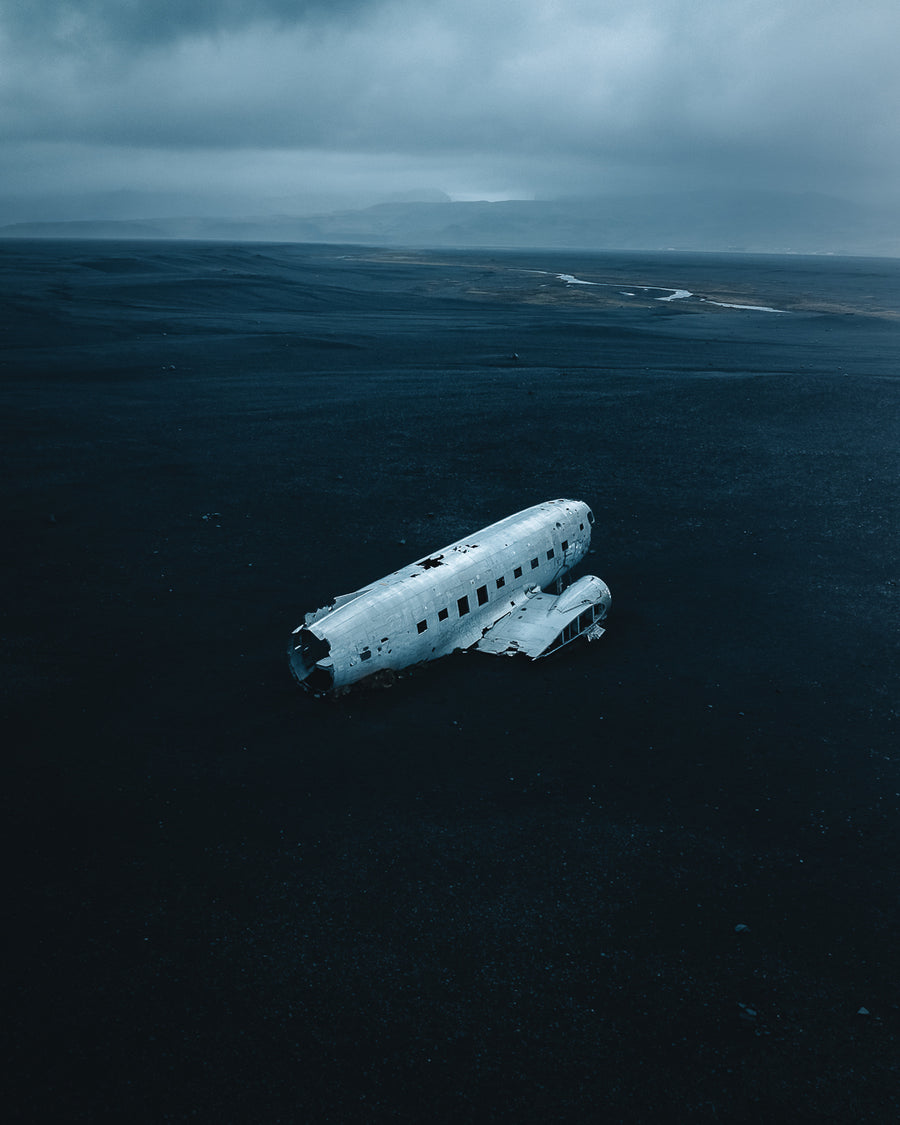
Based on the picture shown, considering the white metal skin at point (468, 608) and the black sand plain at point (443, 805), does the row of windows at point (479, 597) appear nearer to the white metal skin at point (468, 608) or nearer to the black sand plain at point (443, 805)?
the white metal skin at point (468, 608)

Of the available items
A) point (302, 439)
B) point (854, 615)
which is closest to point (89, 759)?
point (854, 615)

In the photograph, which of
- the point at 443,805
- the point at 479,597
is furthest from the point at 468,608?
the point at 443,805

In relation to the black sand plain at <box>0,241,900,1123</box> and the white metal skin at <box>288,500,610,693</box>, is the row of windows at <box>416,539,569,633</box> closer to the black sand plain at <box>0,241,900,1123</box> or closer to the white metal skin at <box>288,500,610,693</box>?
the white metal skin at <box>288,500,610,693</box>

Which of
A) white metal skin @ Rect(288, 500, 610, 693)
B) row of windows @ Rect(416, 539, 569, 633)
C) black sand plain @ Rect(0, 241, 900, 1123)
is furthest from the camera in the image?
row of windows @ Rect(416, 539, 569, 633)

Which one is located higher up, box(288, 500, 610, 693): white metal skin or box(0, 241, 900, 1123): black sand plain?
box(288, 500, 610, 693): white metal skin

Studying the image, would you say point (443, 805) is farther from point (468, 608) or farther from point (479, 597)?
point (479, 597)

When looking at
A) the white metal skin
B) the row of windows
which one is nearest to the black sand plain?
the white metal skin
